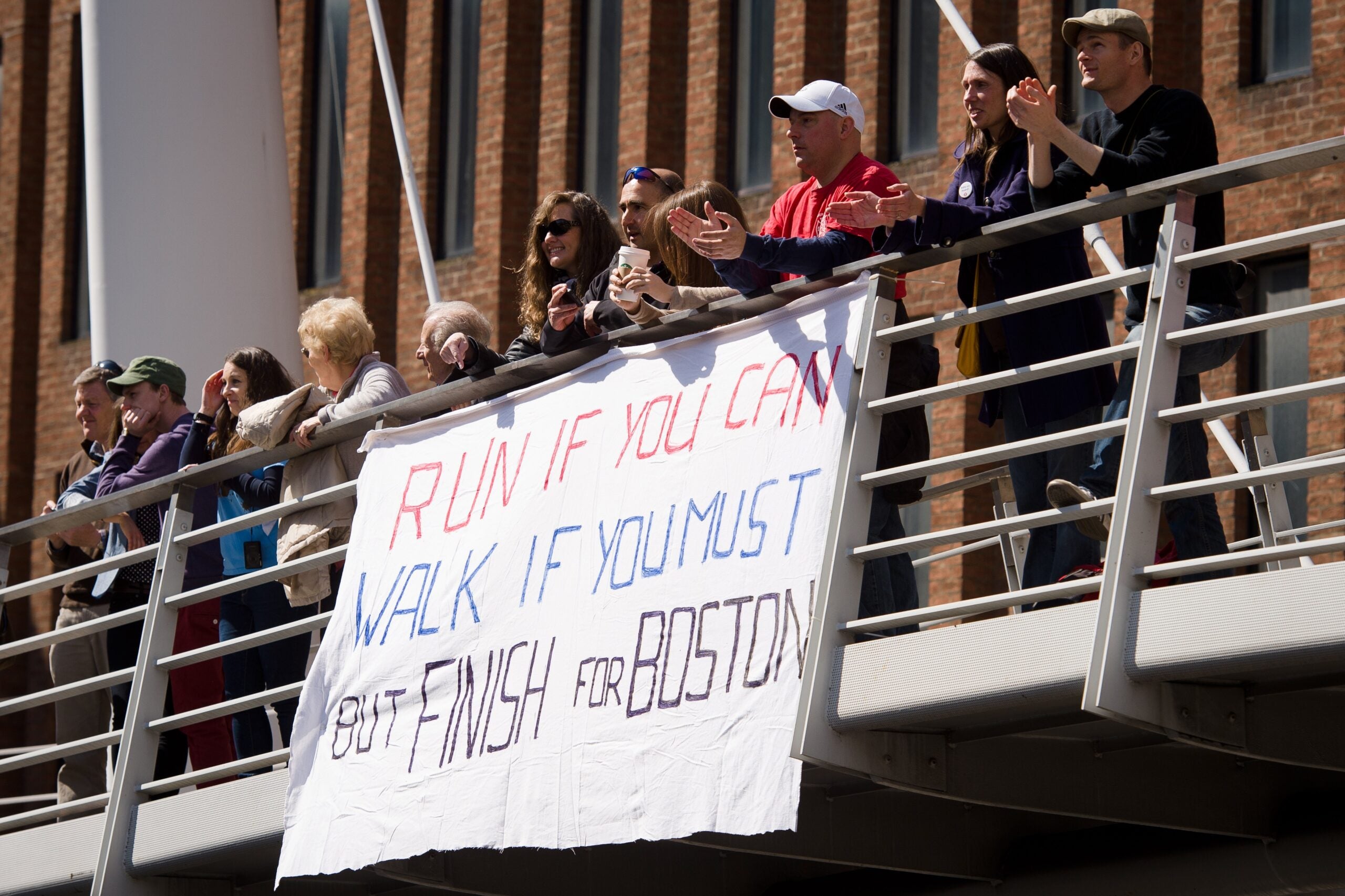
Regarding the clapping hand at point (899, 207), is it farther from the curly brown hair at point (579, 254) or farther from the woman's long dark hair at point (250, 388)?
the woman's long dark hair at point (250, 388)

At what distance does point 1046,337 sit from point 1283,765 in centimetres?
135

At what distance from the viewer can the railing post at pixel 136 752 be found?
7355 millimetres

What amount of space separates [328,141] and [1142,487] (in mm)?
17673

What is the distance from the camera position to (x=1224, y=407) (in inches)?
194

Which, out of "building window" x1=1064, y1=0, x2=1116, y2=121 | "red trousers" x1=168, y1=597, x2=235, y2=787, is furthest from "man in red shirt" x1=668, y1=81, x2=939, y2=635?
"building window" x1=1064, y1=0, x2=1116, y2=121

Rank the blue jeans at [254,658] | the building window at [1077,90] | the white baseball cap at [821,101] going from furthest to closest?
the building window at [1077,90], the blue jeans at [254,658], the white baseball cap at [821,101]

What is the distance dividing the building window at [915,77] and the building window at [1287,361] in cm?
301

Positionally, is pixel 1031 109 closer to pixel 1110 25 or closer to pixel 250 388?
pixel 1110 25

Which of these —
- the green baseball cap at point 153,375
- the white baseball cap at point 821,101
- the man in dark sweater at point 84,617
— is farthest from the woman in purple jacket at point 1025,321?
the man in dark sweater at point 84,617

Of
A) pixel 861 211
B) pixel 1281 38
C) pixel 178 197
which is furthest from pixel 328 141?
pixel 861 211

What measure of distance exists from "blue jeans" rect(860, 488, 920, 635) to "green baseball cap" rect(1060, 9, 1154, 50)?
1.39 m

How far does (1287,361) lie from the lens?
47.3ft

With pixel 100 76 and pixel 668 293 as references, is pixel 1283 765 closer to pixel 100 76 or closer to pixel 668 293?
pixel 668 293

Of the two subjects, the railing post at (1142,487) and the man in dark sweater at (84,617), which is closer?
the railing post at (1142,487)
